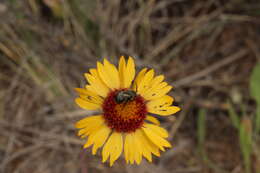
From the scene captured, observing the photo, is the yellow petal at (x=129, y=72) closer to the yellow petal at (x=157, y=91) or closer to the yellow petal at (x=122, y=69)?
the yellow petal at (x=122, y=69)

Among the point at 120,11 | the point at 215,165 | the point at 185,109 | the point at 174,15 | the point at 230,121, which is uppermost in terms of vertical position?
the point at 120,11

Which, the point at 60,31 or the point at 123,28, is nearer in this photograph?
the point at 60,31

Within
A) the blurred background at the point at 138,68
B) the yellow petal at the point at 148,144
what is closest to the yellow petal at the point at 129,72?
the yellow petal at the point at 148,144

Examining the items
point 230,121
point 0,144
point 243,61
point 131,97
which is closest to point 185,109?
point 230,121

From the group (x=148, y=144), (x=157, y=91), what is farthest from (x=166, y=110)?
(x=148, y=144)

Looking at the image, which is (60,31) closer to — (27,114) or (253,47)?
(27,114)

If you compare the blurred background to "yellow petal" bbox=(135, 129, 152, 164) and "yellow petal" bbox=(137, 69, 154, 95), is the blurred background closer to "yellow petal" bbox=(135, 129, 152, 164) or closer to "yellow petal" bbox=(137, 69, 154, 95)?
"yellow petal" bbox=(135, 129, 152, 164)
